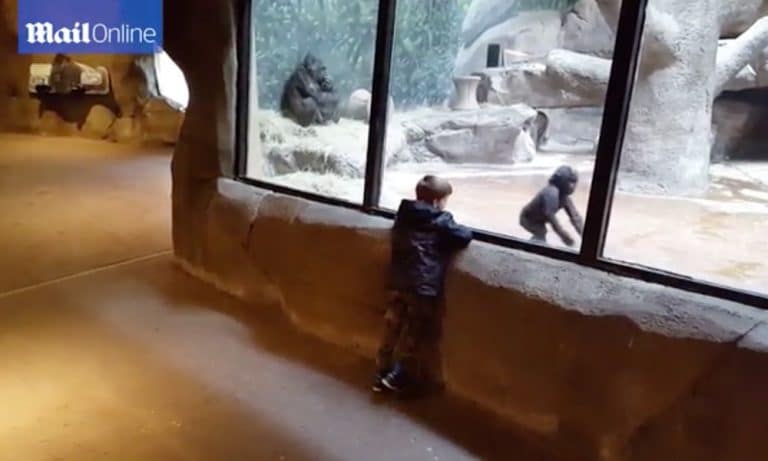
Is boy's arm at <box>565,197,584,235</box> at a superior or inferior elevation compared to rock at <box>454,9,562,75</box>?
inferior

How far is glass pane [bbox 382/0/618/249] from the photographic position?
2367 mm

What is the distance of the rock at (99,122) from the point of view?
9602 mm

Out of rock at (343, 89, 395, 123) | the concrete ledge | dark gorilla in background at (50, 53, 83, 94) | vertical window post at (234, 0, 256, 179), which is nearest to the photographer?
the concrete ledge

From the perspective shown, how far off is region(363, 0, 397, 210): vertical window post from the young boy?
413mm

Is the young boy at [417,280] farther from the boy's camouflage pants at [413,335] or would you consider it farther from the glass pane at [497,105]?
the glass pane at [497,105]

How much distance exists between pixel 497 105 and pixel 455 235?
33.9 inches

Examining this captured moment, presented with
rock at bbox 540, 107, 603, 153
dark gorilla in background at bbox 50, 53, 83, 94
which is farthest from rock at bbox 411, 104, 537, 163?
dark gorilla in background at bbox 50, 53, 83, 94

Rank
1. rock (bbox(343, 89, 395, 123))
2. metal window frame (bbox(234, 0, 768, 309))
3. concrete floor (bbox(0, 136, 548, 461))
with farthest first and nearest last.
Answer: rock (bbox(343, 89, 395, 123)) < concrete floor (bbox(0, 136, 548, 461)) < metal window frame (bbox(234, 0, 768, 309))

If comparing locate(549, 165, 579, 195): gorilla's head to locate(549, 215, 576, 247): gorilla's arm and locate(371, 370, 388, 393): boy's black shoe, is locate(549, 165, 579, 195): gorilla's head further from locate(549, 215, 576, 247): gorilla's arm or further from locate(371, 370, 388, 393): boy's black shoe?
locate(371, 370, 388, 393): boy's black shoe

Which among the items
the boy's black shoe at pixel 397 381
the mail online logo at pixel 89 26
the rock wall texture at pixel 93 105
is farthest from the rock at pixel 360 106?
the rock wall texture at pixel 93 105

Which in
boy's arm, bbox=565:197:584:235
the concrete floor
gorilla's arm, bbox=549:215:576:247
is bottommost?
the concrete floor

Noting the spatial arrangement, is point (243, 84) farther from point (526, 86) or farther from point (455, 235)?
point (455, 235)

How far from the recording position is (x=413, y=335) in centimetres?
246

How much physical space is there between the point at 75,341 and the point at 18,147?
674 cm
